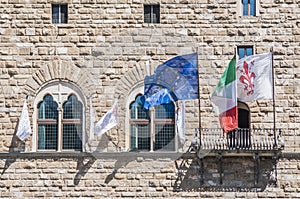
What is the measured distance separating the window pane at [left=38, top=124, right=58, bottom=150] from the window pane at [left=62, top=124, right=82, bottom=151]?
27cm

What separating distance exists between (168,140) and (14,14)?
5.32 meters

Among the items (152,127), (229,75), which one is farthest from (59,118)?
(229,75)

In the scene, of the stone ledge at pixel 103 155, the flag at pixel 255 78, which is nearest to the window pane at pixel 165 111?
the stone ledge at pixel 103 155

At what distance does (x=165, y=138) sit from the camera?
66.6 feet

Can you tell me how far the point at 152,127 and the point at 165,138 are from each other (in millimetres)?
450

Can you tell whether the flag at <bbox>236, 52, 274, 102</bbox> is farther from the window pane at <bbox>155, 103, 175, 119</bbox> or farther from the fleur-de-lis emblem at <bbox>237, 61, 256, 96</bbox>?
the window pane at <bbox>155, 103, 175, 119</bbox>

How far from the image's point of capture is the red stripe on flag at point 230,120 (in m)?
19.2

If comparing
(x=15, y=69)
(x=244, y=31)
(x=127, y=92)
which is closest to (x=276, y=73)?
(x=244, y=31)

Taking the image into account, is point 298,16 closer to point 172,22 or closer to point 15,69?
point 172,22

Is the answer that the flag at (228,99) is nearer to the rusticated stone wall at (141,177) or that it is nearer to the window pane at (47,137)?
the rusticated stone wall at (141,177)

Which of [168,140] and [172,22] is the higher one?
[172,22]

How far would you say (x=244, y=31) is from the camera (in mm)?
20422

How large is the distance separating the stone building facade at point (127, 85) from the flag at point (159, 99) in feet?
1.82

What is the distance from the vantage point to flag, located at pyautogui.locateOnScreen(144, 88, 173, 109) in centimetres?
1977
